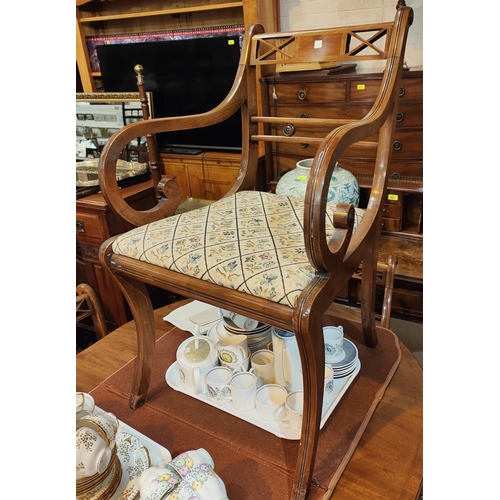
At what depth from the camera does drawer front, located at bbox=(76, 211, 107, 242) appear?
170 cm

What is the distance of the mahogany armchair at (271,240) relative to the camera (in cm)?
67

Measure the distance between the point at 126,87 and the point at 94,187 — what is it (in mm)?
874

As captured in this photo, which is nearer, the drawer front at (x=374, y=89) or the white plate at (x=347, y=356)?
the white plate at (x=347, y=356)

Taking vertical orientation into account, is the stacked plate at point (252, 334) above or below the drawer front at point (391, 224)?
below

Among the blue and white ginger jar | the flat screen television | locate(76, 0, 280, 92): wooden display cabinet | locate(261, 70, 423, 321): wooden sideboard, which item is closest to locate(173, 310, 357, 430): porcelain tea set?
the blue and white ginger jar

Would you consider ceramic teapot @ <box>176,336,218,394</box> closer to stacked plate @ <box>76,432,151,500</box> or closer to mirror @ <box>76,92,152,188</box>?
stacked plate @ <box>76,432,151,500</box>

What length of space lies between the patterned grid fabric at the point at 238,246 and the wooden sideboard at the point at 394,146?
780 mm

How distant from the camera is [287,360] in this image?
93 cm

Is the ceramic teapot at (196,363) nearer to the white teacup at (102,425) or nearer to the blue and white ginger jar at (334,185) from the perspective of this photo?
the white teacup at (102,425)

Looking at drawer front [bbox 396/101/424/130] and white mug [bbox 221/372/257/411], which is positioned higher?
drawer front [bbox 396/101/424/130]

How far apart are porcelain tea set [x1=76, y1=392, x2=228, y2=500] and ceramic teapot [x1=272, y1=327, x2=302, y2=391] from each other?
32 centimetres

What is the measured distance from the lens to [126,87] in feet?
7.82

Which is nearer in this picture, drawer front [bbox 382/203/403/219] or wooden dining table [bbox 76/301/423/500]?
wooden dining table [bbox 76/301/423/500]

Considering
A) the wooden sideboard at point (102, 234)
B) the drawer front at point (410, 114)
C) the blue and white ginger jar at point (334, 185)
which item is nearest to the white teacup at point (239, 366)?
the blue and white ginger jar at point (334, 185)
